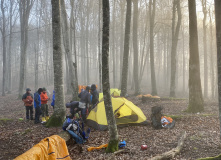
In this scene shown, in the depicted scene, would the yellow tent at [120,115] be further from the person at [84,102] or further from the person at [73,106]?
the person at [73,106]

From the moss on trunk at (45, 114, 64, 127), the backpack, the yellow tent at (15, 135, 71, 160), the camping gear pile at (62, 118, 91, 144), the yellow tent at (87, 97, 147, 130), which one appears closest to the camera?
the yellow tent at (15, 135, 71, 160)

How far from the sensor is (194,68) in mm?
10234

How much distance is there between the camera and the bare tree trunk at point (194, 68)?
1017 centimetres

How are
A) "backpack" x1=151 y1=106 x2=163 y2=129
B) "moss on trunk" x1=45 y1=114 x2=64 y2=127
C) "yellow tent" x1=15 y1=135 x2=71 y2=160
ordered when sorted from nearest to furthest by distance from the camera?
"yellow tent" x1=15 y1=135 x2=71 y2=160, "backpack" x1=151 y1=106 x2=163 y2=129, "moss on trunk" x1=45 y1=114 x2=64 y2=127

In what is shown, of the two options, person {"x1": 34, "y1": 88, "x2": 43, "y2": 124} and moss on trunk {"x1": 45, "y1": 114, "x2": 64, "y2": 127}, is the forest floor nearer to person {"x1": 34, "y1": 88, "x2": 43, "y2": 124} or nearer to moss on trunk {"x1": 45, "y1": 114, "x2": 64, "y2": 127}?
moss on trunk {"x1": 45, "y1": 114, "x2": 64, "y2": 127}

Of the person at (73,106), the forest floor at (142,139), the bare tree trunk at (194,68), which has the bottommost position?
the forest floor at (142,139)

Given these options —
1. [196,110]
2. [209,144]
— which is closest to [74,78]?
[196,110]

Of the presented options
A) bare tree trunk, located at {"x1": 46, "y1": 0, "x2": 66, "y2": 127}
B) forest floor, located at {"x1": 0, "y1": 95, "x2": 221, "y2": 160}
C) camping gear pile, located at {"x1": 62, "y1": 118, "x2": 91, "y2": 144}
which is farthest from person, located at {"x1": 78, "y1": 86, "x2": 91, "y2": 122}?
camping gear pile, located at {"x1": 62, "y1": 118, "x2": 91, "y2": 144}

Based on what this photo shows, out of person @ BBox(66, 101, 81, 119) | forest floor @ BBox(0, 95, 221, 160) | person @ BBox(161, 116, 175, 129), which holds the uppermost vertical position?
person @ BBox(66, 101, 81, 119)

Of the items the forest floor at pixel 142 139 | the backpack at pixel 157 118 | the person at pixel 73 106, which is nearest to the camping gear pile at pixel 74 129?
the forest floor at pixel 142 139

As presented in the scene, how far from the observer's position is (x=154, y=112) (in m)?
8.48

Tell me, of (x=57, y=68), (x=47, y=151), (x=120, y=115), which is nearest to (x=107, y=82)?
(x=47, y=151)

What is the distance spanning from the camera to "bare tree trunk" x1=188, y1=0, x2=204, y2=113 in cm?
1017

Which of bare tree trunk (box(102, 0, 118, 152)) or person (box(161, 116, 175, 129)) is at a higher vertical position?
bare tree trunk (box(102, 0, 118, 152))
